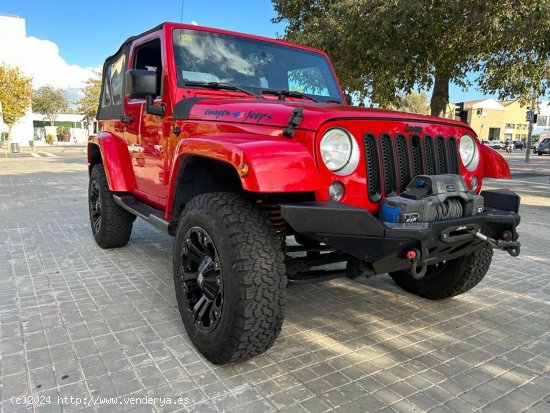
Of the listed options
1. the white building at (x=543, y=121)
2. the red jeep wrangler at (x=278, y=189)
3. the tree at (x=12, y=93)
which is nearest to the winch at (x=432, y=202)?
the red jeep wrangler at (x=278, y=189)

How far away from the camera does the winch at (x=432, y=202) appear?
2.27m

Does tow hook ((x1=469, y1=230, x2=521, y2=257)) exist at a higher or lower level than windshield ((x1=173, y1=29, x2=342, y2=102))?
lower

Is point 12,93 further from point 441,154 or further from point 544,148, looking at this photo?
point 544,148

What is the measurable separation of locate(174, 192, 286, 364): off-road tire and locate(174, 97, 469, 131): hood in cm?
50

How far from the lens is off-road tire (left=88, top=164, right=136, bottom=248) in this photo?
186 inches

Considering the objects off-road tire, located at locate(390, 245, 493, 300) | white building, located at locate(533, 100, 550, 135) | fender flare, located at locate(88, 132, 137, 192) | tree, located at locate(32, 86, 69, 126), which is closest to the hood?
off-road tire, located at locate(390, 245, 493, 300)

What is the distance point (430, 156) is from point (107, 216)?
3.51m

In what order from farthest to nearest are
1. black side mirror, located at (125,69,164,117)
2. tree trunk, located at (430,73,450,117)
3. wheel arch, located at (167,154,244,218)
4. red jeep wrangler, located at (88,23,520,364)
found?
tree trunk, located at (430,73,450,117) < black side mirror, located at (125,69,164,117) < wheel arch, located at (167,154,244,218) < red jeep wrangler, located at (88,23,520,364)

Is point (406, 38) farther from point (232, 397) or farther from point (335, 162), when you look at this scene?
point (232, 397)

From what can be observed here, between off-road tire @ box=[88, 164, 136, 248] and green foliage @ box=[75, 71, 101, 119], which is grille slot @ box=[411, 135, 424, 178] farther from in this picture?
green foliage @ box=[75, 71, 101, 119]

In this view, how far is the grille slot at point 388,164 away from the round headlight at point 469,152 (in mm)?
737

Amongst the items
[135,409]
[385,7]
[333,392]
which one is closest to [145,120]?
[135,409]

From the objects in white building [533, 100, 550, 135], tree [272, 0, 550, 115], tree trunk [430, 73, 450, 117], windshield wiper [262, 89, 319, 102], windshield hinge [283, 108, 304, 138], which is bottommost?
windshield hinge [283, 108, 304, 138]

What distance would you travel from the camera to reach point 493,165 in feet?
10.2
